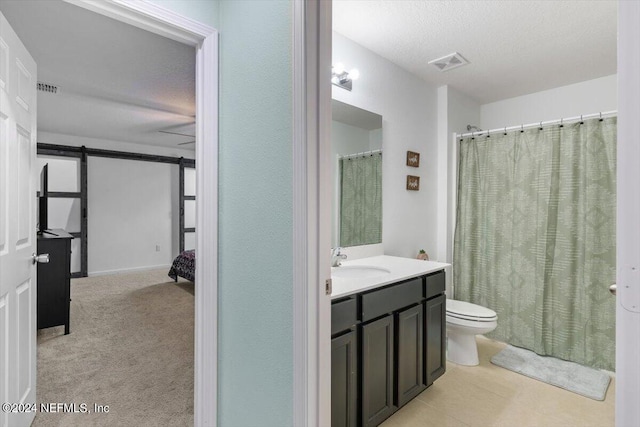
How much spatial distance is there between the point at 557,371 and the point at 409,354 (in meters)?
1.46

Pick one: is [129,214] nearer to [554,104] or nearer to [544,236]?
[544,236]

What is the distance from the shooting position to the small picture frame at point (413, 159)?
3010mm

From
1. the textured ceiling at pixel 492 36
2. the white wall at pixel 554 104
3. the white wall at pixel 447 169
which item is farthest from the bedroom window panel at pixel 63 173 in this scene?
the white wall at pixel 554 104

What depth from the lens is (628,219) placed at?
56cm

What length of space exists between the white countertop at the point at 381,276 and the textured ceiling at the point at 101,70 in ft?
7.16

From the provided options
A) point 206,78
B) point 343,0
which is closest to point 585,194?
point 343,0

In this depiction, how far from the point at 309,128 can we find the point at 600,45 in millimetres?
2736

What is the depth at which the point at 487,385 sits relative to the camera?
93.2 inches

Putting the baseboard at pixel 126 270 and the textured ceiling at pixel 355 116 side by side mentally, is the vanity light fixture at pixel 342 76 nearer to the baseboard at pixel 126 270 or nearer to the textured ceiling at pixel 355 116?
→ the textured ceiling at pixel 355 116

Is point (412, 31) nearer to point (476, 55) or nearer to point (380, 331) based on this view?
point (476, 55)

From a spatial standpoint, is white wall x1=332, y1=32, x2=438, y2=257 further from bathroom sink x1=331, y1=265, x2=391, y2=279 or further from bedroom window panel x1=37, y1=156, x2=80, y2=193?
bedroom window panel x1=37, y1=156, x2=80, y2=193

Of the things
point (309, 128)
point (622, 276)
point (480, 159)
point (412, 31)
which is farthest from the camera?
point (480, 159)

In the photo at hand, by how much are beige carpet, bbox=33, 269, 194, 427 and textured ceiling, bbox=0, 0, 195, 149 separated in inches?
94.6

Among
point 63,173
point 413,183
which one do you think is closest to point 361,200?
point 413,183
